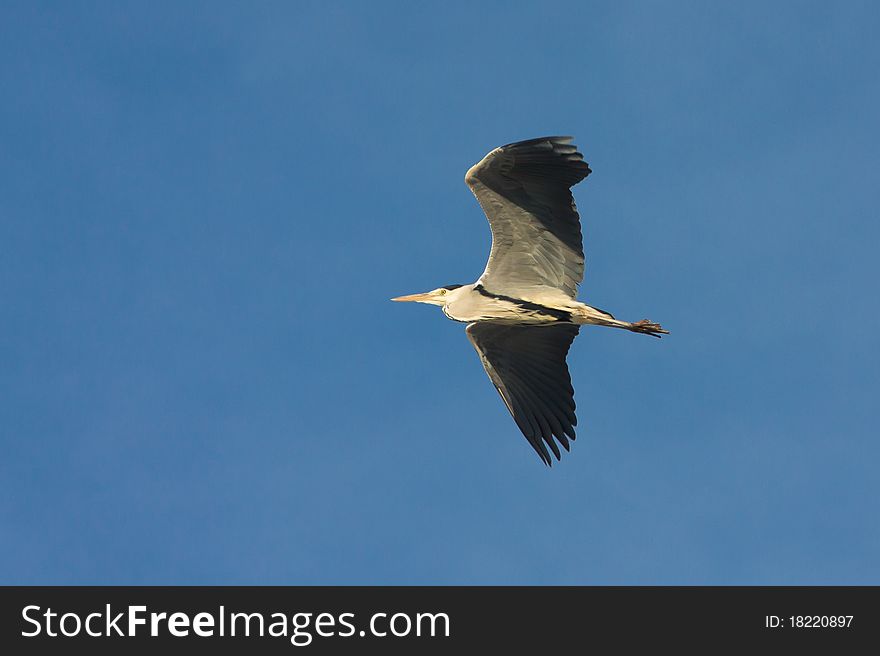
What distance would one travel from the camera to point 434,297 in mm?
19203

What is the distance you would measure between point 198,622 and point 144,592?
925mm

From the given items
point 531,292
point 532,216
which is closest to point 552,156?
point 532,216

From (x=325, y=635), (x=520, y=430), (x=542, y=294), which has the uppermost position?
(x=542, y=294)

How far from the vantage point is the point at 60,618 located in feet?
52.0

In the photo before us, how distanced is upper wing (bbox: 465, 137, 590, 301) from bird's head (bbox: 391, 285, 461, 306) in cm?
89

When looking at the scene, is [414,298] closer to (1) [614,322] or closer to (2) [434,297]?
(2) [434,297]

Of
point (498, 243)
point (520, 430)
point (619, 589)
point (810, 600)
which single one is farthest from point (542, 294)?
point (810, 600)

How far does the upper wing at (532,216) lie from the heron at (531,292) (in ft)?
0.04

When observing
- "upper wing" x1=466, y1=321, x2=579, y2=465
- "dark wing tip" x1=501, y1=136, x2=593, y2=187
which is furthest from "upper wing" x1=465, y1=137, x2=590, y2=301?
"upper wing" x1=466, y1=321, x2=579, y2=465

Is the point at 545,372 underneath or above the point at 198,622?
above

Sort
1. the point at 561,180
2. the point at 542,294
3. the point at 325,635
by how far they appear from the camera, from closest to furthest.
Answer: the point at 325,635, the point at 561,180, the point at 542,294

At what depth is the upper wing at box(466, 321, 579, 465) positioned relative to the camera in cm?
1855

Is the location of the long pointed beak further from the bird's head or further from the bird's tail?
the bird's tail

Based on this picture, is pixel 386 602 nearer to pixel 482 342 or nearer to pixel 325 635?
pixel 325 635
